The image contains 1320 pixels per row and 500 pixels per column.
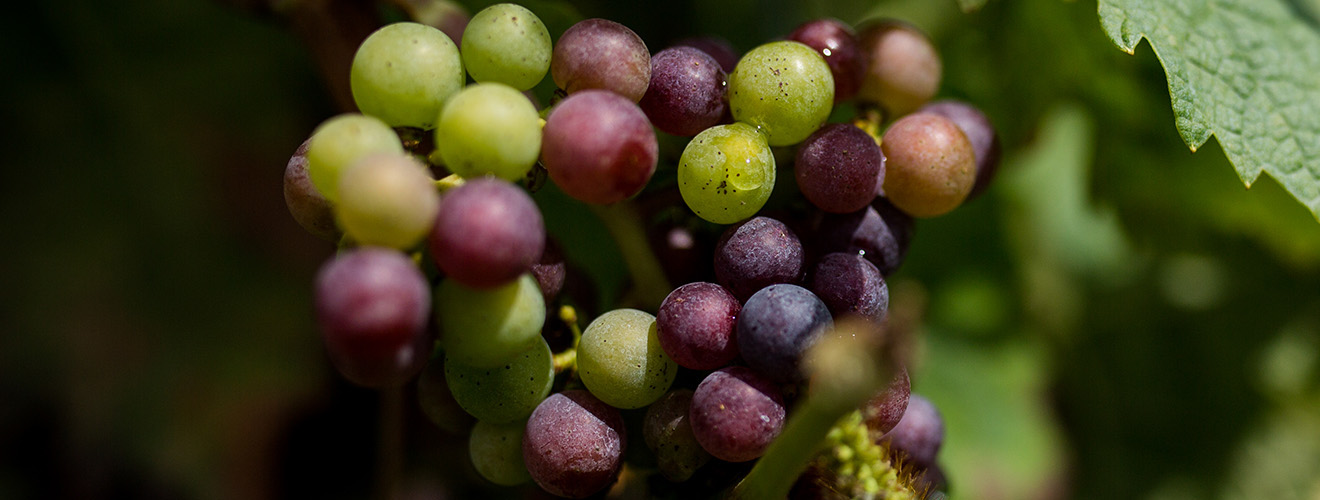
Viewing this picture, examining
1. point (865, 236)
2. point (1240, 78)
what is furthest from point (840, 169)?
point (1240, 78)

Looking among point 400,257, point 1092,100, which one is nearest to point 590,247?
point 400,257

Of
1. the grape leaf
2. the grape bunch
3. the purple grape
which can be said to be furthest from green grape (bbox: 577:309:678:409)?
the grape leaf

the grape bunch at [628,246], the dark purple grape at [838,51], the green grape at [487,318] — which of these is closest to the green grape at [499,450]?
the grape bunch at [628,246]

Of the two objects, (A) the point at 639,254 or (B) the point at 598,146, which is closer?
(B) the point at 598,146

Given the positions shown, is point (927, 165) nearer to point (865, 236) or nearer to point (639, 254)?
point (865, 236)

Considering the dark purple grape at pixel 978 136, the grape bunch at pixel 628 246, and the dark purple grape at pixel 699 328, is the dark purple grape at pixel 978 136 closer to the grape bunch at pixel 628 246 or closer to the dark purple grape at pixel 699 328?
the grape bunch at pixel 628 246

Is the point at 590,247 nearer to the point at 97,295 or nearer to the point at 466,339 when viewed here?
the point at 466,339

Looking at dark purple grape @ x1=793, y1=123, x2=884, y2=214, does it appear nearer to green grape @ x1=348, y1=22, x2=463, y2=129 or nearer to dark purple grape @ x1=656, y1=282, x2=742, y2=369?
dark purple grape @ x1=656, y1=282, x2=742, y2=369
